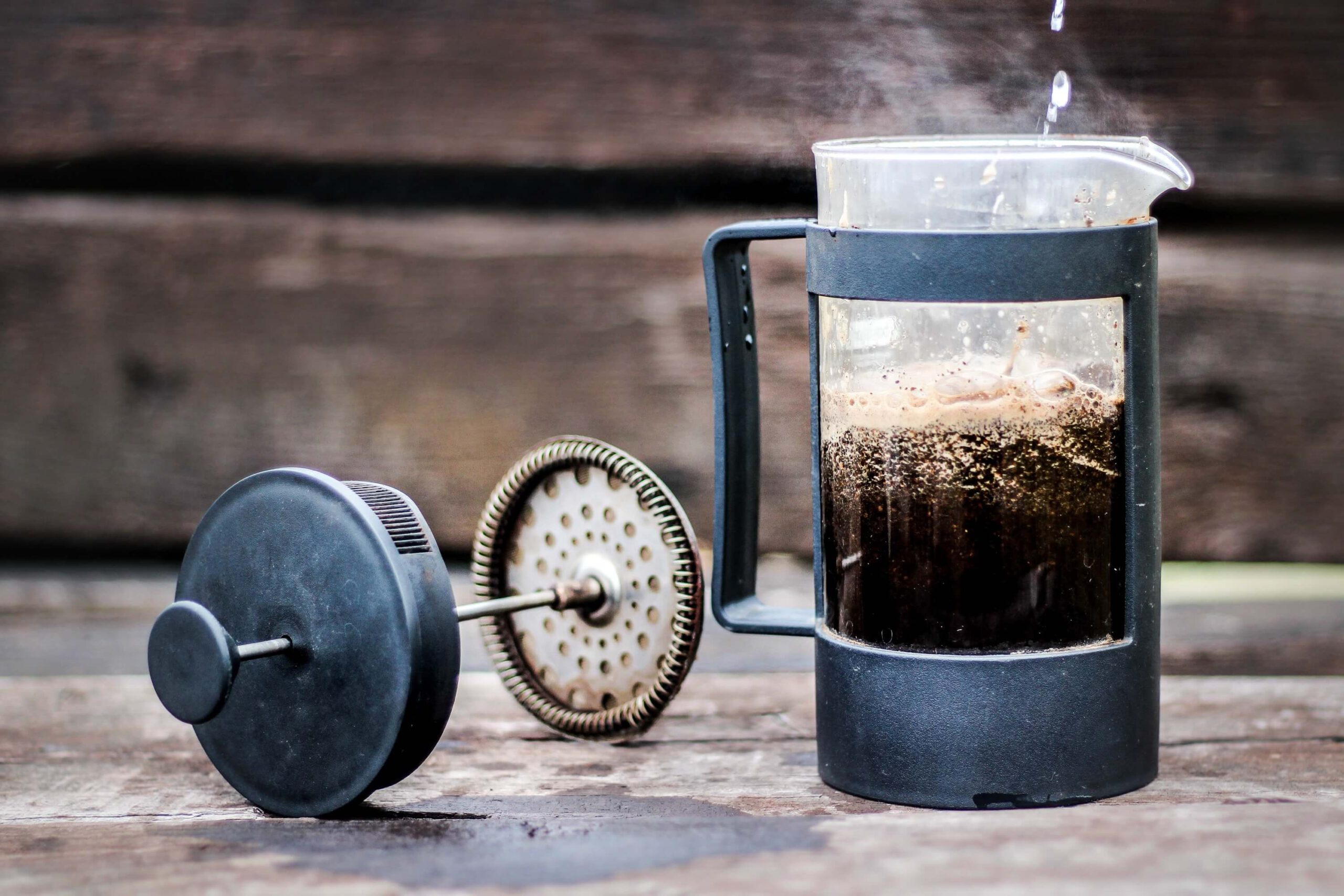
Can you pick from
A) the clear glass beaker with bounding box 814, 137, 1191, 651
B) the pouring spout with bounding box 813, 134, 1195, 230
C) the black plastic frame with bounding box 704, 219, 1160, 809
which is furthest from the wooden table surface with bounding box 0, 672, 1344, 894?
the pouring spout with bounding box 813, 134, 1195, 230

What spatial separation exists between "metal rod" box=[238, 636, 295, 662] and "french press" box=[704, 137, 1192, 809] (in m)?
0.39

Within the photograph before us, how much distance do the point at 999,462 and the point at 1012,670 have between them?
14cm

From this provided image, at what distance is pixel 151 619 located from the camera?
1700 mm

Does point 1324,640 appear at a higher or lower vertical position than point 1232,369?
lower

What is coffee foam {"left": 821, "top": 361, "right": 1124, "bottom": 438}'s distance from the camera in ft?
3.56

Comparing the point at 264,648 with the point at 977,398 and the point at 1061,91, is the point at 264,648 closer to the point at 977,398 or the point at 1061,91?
the point at 977,398

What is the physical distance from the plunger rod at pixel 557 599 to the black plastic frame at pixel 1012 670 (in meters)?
0.22

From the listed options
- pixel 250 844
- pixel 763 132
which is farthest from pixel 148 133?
pixel 250 844

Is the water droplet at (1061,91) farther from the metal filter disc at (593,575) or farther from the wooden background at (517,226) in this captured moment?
the metal filter disc at (593,575)

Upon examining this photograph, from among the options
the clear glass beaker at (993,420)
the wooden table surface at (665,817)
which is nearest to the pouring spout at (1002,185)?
the clear glass beaker at (993,420)

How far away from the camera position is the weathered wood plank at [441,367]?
167 centimetres

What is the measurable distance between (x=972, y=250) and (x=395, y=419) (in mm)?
826

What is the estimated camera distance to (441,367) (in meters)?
1.71

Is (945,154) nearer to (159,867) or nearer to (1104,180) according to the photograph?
(1104,180)
